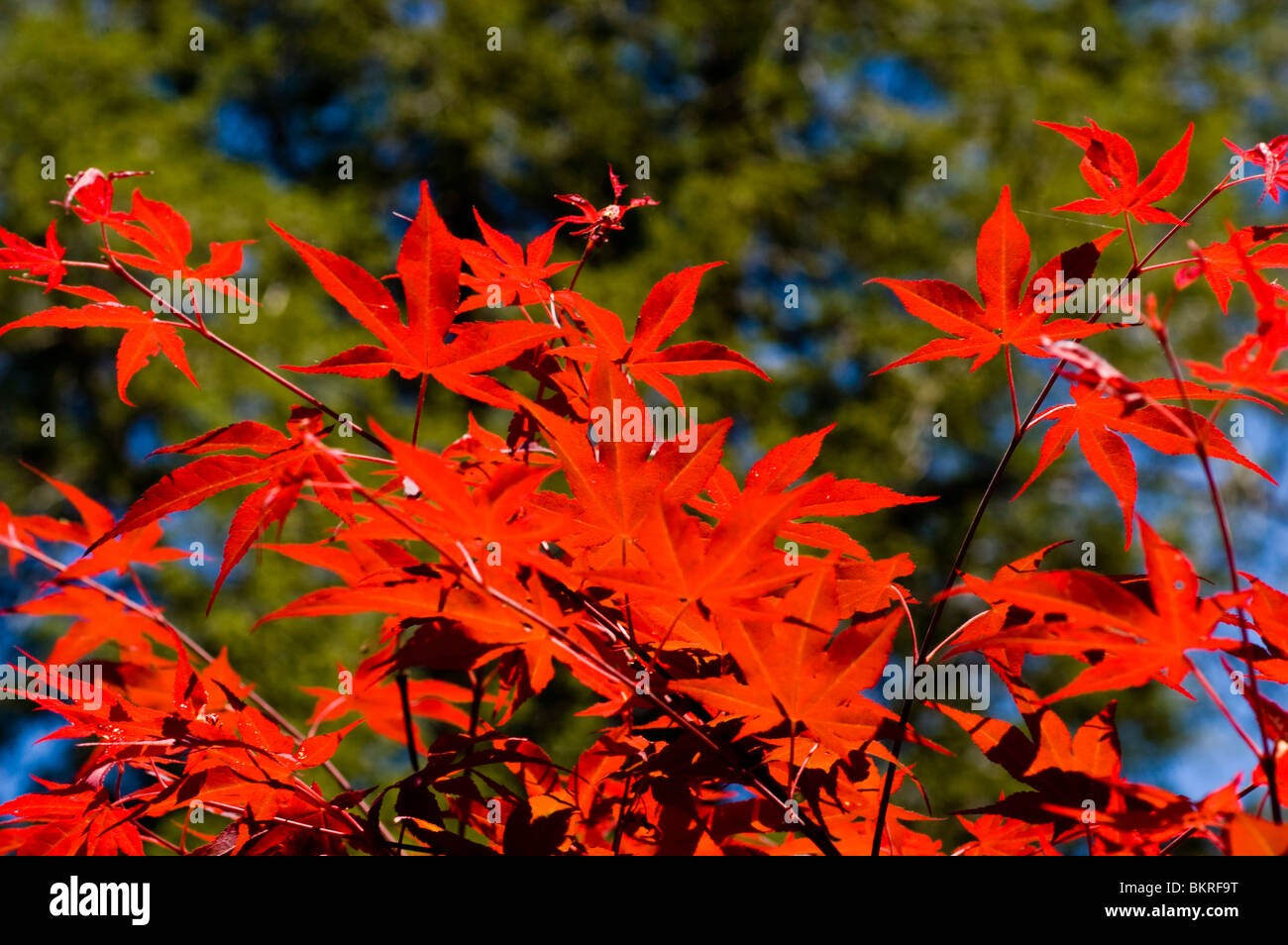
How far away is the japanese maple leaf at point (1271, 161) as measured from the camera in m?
0.60

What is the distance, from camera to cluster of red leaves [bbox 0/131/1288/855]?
1.36 feet

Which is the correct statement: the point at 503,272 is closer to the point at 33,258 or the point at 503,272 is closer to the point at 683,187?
the point at 33,258

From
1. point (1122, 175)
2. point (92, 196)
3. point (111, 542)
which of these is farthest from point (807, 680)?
point (111, 542)

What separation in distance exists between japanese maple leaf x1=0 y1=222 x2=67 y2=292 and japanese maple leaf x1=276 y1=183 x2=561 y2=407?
0.19m

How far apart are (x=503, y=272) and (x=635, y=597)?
0.83ft

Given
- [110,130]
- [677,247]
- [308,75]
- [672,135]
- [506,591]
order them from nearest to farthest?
[506,591] → [110,130] → [677,247] → [672,135] → [308,75]

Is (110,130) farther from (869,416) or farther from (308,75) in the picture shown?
(869,416)

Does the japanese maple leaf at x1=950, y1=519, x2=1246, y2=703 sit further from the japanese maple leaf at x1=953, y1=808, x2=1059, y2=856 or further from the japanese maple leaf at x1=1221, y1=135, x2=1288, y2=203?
the japanese maple leaf at x1=1221, y1=135, x2=1288, y2=203

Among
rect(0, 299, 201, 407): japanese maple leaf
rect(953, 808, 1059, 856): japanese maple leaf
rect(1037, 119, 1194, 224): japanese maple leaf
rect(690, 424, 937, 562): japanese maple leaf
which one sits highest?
rect(1037, 119, 1194, 224): japanese maple leaf

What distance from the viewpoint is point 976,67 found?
5969 mm

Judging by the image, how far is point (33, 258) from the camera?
23.4 inches

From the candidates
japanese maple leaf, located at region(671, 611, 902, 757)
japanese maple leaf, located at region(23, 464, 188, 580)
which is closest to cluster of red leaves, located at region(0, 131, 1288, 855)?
japanese maple leaf, located at region(671, 611, 902, 757)

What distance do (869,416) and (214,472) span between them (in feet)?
14.7
